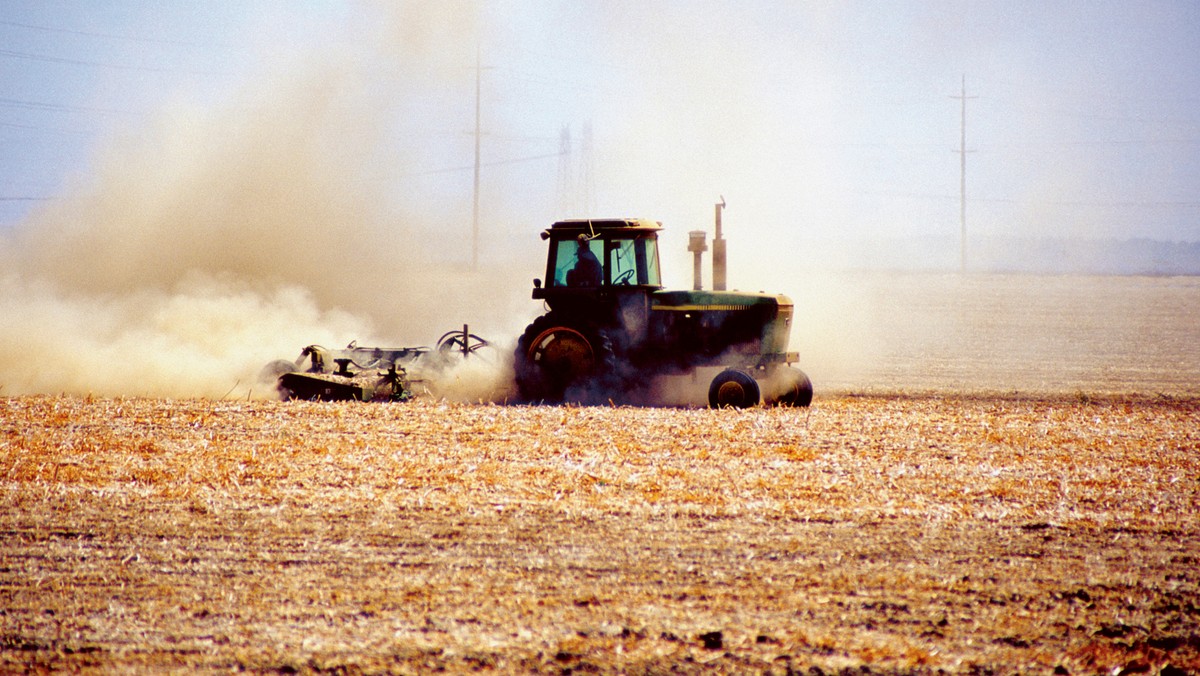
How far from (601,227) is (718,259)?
1872 mm

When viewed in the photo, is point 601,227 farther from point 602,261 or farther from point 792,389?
point 792,389

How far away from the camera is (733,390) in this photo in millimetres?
17109

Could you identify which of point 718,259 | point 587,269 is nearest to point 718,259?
point 718,259

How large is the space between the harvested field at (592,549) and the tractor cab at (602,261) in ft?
11.8

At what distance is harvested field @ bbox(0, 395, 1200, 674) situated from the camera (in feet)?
20.2

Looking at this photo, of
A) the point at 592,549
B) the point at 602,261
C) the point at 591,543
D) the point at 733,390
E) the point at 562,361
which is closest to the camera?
the point at 592,549

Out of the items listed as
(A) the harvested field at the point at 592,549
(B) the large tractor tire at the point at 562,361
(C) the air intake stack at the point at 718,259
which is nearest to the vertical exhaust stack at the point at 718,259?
(C) the air intake stack at the point at 718,259

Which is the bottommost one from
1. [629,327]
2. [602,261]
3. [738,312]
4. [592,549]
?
[592,549]

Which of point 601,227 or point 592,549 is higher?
point 601,227

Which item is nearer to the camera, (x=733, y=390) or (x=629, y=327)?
(x=733, y=390)

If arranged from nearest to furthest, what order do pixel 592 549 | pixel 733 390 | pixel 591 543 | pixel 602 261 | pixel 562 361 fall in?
1. pixel 592 549
2. pixel 591 543
3. pixel 733 390
4. pixel 562 361
5. pixel 602 261

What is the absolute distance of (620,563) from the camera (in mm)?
7801

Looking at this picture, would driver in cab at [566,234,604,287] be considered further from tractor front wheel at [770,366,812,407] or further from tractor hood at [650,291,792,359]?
tractor front wheel at [770,366,812,407]

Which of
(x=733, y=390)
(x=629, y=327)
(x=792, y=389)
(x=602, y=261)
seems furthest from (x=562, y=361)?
(x=792, y=389)
